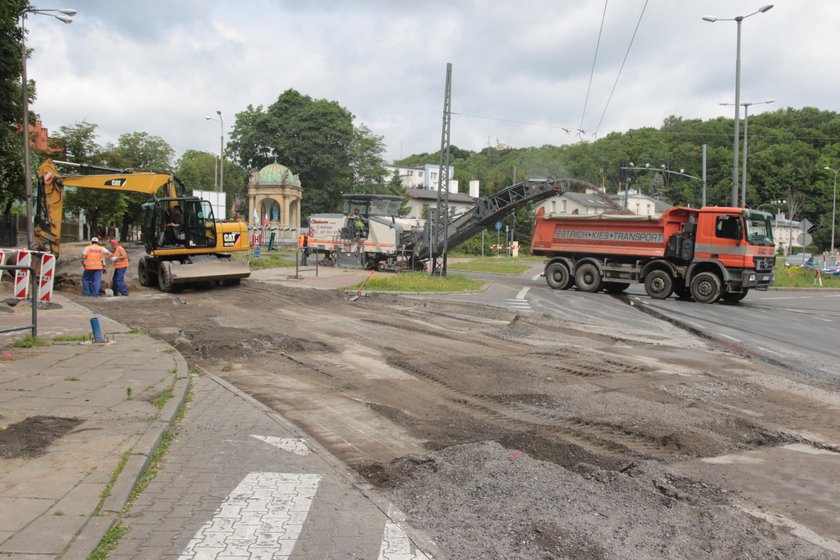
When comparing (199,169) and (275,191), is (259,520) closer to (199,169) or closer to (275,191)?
(275,191)

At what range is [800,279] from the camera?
118ft

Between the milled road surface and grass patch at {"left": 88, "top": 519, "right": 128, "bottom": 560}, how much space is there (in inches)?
67.2

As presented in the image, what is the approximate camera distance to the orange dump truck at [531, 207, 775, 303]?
70.4ft

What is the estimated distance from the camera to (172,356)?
955 cm

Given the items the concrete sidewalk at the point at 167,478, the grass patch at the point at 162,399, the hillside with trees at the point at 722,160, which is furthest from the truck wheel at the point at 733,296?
the hillside with trees at the point at 722,160

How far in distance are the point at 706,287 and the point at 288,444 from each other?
19.0 m

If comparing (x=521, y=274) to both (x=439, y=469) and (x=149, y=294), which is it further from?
(x=439, y=469)

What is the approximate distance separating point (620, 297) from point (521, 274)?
45.5 feet

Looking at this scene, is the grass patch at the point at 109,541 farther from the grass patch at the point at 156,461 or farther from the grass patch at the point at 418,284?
the grass patch at the point at 418,284

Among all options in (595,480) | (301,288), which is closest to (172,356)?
(595,480)

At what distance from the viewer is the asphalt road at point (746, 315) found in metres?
11.9

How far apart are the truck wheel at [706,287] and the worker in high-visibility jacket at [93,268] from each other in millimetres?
17857

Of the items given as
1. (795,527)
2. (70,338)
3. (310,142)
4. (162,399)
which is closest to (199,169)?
(310,142)

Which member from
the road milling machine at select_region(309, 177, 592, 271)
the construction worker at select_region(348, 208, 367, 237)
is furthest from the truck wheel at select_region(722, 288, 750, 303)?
the construction worker at select_region(348, 208, 367, 237)
